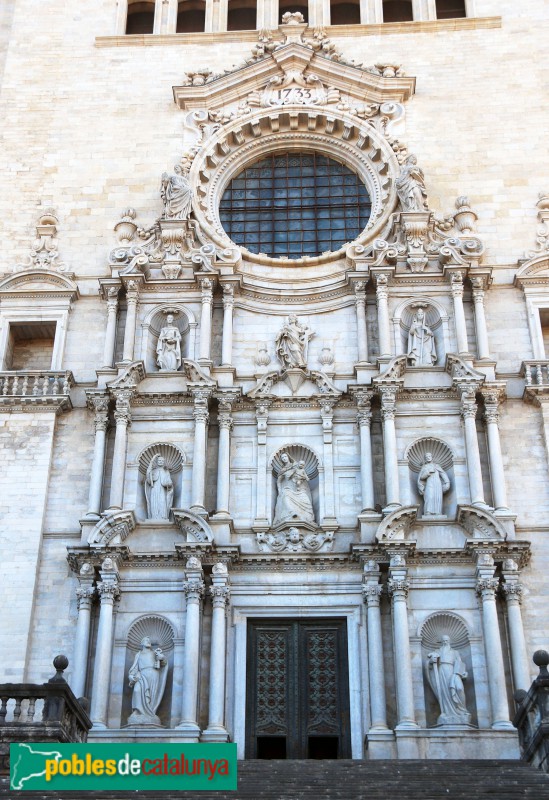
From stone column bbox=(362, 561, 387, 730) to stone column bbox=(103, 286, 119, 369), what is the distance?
592 cm

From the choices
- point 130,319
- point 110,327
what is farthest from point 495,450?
point 110,327

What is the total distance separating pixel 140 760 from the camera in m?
13.4

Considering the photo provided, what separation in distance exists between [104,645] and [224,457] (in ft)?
12.3

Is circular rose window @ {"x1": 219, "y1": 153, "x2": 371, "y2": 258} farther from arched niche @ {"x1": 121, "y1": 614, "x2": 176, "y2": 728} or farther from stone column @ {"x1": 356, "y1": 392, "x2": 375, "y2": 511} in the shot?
arched niche @ {"x1": 121, "y1": 614, "x2": 176, "y2": 728}

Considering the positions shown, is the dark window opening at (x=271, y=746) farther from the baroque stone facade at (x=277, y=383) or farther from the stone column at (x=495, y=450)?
the stone column at (x=495, y=450)

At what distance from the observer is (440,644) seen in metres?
18.2

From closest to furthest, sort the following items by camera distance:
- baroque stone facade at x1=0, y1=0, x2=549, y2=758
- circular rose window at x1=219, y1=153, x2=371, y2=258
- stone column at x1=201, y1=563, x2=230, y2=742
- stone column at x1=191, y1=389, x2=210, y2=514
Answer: stone column at x1=201, y1=563, x2=230, y2=742 → baroque stone facade at x1=0, y1=0, x2=549, y2=758 → stone column at x1=191, y1=389, x2=210, y2=514 → circular rose window at x1=219, y1=153, x2=371, y2=258

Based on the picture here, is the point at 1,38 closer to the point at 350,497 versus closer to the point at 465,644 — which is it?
the point at 350,497

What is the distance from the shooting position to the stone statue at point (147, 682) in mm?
17609

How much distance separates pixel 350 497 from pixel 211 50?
10.9 metres

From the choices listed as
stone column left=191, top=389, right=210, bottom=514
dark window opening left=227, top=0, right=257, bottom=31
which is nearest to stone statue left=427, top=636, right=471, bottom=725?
stone column left=191, top=389, right=210, bottom=514

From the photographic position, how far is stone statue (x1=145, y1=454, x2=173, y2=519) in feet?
64.2

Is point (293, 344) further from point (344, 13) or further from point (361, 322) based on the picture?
point (344, 13)

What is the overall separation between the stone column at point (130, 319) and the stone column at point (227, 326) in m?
1.59
